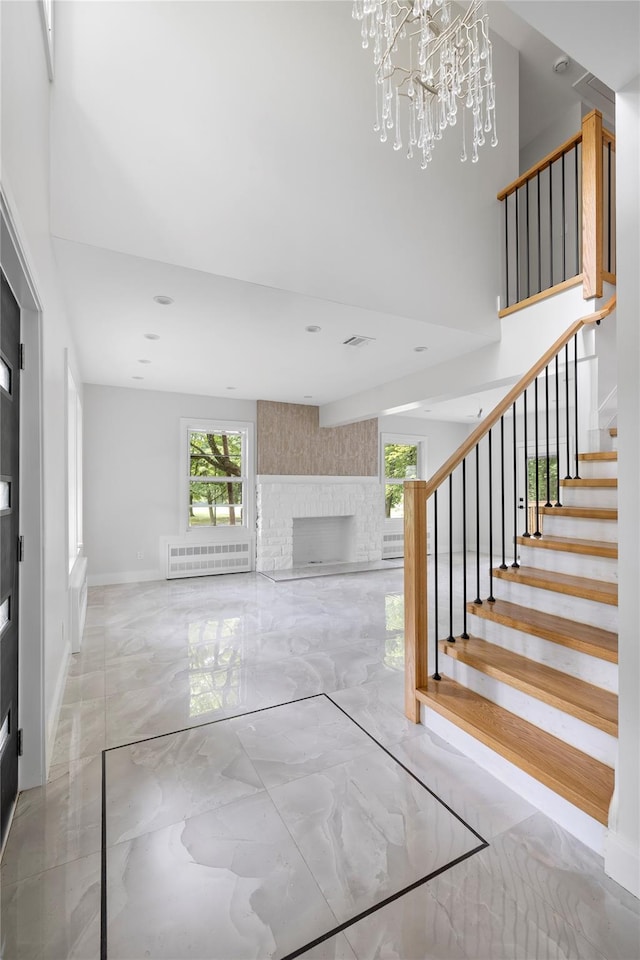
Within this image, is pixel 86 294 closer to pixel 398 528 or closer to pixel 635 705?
pixel 635 705

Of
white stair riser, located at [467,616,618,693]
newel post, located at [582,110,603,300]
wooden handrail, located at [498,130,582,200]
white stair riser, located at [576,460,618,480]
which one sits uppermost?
wooden handrail, located at [498,130,582,200]

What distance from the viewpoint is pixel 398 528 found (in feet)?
26.3

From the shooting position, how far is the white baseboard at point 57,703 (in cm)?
214

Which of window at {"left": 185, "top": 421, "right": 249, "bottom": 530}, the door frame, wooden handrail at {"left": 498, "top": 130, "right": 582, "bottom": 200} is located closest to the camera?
the door frame

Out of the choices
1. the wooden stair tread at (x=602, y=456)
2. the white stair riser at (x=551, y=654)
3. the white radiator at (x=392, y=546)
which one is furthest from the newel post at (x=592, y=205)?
the white radiator at (x=392, y=546)

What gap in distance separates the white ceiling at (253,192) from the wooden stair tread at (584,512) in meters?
1.77

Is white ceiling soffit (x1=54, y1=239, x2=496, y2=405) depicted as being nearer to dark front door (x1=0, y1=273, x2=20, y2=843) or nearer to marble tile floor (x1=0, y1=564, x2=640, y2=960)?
dark front door (x1=0, y1=273, x2=20, y2=843)

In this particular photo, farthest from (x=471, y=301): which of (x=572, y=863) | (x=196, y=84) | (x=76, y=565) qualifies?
(x=76, y=565)

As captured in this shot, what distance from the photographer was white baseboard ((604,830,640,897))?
1.36 metres

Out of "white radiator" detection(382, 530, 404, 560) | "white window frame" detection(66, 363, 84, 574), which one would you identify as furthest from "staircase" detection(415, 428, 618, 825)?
"white radiator" detection(382, 530, 404, 560)

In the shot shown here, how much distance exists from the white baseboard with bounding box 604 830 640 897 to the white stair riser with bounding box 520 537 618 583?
51.6 inches

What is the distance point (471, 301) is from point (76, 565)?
4245 mm

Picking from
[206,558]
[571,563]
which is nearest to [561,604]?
[571,563]

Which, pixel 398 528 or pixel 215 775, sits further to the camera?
pixel 398 528
